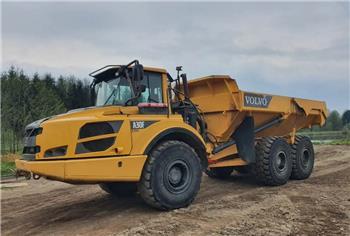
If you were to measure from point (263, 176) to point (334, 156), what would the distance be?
7502 millimetres

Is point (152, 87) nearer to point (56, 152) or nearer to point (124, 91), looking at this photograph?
point (124, 91)

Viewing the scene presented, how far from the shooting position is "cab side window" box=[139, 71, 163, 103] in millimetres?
6762

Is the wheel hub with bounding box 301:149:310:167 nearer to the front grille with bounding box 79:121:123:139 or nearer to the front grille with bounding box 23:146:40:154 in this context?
the front grille with bounding box 79:121:123:139

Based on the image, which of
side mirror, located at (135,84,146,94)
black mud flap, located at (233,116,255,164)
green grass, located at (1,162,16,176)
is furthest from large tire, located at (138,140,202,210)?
green grass, located at (1,162,16,176)

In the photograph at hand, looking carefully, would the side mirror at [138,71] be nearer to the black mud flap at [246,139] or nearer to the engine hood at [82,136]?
the engine hood at [82,136]

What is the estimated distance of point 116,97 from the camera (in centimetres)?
675

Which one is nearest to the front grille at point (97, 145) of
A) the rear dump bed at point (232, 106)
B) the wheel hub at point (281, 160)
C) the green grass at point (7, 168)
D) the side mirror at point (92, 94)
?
the side mirror at point (92, 94)

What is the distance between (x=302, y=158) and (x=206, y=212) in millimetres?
4712

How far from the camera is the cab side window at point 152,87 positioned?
676 cm

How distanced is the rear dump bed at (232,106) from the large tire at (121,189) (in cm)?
202

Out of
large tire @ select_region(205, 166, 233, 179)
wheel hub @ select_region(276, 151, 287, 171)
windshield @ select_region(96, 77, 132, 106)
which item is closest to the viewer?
windshield @ select_region(96, 77, 132, 106)

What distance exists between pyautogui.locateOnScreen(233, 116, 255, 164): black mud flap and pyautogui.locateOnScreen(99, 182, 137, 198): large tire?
2.52 meters

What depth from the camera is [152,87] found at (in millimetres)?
6891

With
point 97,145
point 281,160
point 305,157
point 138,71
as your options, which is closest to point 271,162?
point 281,160
